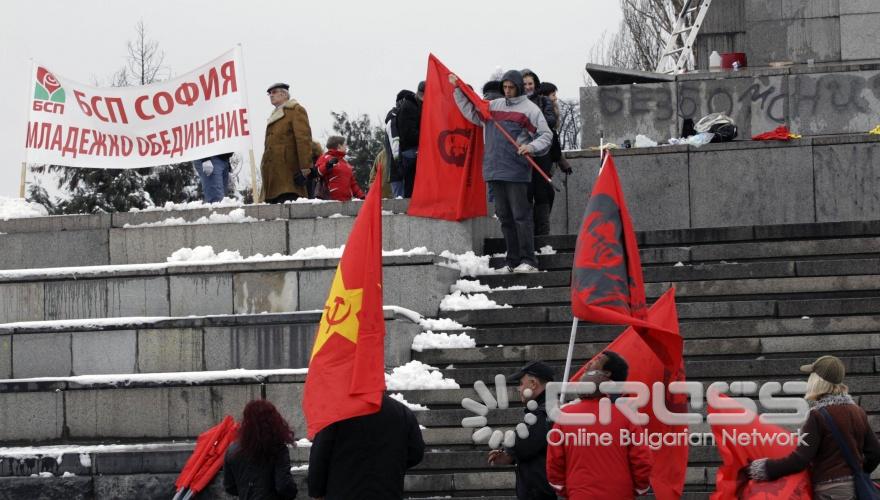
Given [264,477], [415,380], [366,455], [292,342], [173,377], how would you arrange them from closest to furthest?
[366,455]
[264,477]
[415,380]
[173,377]
[292,342]

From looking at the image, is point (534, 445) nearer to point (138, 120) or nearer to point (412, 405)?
point (412, 405)

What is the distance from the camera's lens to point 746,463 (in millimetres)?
8445

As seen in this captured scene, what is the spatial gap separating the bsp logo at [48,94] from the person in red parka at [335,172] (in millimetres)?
2804

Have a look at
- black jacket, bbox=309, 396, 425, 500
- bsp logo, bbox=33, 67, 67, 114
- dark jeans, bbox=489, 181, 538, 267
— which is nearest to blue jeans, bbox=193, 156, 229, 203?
bsp logo, bbox=33, 67, 67, 114

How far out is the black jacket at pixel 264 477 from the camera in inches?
364

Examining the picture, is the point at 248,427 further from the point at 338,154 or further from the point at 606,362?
the point at 338,154

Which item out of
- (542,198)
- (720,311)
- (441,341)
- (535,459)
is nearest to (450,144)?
(542,198)

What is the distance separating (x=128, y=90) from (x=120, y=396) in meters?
4.39

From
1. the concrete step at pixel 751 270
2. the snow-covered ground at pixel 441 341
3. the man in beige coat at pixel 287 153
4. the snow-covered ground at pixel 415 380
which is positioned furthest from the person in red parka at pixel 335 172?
the snow-covered ground at pixel 415 380

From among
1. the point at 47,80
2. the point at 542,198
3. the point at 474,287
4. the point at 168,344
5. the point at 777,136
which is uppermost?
the point at 47,80

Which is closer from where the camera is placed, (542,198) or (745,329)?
(745,329)

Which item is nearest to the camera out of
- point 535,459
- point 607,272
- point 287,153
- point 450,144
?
point 535,459

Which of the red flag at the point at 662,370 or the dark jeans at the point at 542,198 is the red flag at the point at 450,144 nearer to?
the dark jeans at the point at 542,198

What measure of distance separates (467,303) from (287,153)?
3263 mm
